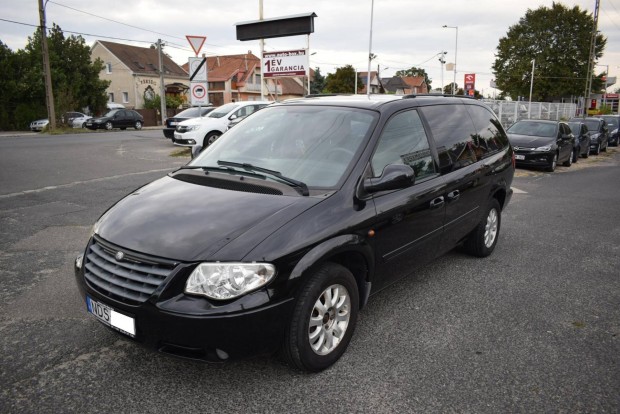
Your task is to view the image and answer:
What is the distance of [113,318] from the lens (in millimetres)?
2785

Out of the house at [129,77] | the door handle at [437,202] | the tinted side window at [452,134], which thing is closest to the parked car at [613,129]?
the tinted side window at [452,134]

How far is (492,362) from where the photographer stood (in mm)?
3238

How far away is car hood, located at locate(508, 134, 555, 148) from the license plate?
14.1 m

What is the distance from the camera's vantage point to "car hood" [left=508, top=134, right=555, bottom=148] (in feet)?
48.5

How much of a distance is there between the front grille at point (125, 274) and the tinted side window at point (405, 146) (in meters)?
1.66

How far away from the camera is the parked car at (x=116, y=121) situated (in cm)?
3141

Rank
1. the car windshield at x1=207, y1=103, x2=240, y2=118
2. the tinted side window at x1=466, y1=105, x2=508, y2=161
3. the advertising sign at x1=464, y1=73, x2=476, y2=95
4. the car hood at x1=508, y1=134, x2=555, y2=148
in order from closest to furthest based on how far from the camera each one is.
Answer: the tinted side window at x1=466, y1=105, x2=508, y2=161
the car hood at x1=508, y1=134, x2=555, y2=148
the car windshield at x1=207, y1=103, x2=240, y2=118
the advertising sign at x1=464, y1=73, x2=476, y2=95

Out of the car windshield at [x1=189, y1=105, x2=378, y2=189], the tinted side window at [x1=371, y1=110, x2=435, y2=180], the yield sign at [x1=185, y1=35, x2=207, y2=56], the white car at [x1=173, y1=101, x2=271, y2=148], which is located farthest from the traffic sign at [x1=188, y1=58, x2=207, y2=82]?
the tinted side window at [x1=371, y1=110, x2=435, y2=180]

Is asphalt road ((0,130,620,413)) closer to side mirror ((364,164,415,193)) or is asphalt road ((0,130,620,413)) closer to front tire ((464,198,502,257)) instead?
front tire ((464,198,502,257))

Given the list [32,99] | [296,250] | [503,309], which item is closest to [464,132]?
[503,309]

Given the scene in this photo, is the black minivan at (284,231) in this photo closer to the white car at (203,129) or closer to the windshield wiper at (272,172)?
the windshield wiper at (272,172)

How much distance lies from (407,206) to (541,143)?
42.7 feet

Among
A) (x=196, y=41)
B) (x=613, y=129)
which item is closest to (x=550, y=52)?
(x=613, y=129)

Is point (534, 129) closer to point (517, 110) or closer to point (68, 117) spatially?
point (517, 110)
